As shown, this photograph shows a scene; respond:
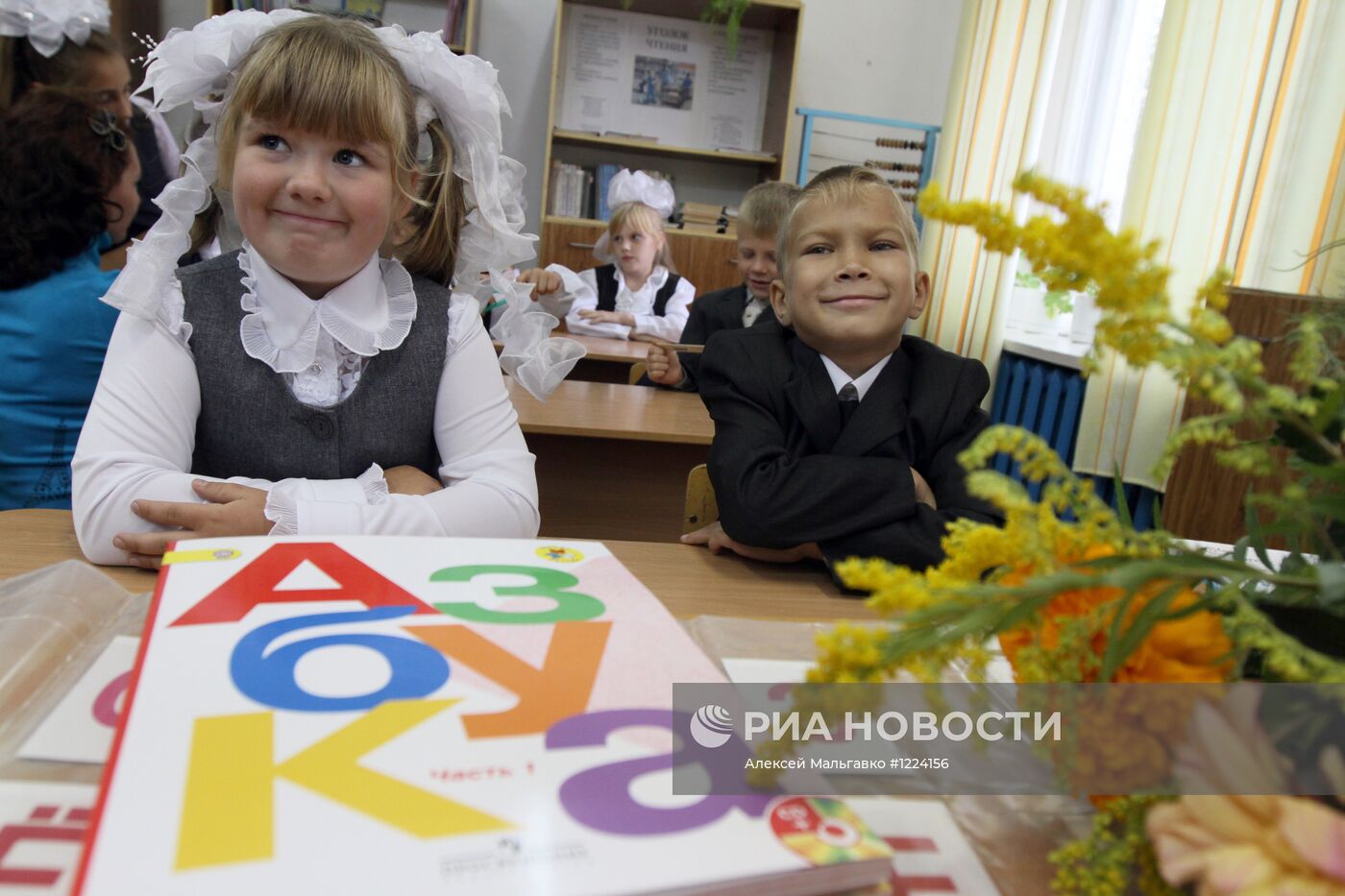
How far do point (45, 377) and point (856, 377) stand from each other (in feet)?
4.10

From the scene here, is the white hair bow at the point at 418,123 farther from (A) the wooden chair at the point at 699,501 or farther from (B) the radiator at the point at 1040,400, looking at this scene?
(B) the radiator at the point at 1040,400

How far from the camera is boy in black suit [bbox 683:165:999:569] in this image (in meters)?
1.12

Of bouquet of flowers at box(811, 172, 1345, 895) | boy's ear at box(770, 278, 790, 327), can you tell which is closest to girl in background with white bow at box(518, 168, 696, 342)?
boy's ear at box(770, 278, 790, 327)

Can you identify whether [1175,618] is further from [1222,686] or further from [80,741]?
[80,741]

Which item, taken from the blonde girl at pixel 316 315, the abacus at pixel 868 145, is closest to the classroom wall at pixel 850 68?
the abacus at pixel 868 145

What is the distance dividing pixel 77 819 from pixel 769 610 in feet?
1.79

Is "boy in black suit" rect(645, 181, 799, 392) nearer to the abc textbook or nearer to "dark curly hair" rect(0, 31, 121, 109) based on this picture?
"dark curly hair" rect(0, 31, 121, 109)

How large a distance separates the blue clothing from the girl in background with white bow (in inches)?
104

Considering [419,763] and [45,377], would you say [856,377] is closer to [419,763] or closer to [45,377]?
[419,763]

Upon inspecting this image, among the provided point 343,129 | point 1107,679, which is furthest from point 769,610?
point 343,129

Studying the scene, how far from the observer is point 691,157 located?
5.01 meters

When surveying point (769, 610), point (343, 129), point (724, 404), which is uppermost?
point (343, 129)

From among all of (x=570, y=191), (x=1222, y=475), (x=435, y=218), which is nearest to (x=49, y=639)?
(x=435, y=218)

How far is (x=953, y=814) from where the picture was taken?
1.65ft
